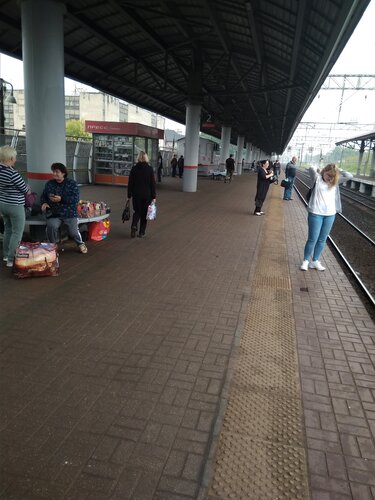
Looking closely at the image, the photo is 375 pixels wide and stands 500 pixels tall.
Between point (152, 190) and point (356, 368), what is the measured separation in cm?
545

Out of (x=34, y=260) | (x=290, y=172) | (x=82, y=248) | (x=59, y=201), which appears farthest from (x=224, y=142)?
(x=34, y=260)

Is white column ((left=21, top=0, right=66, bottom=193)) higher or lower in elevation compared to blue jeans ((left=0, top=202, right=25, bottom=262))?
higher

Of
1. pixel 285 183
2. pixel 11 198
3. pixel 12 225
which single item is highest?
pixel 11 198

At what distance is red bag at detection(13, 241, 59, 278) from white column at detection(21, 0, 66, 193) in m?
2.41

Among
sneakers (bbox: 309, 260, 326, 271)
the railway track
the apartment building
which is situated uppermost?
the apartment building

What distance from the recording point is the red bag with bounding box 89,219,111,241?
7.77 meters

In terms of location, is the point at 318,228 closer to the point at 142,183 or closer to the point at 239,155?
the point at 142,183

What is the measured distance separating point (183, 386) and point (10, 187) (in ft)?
13.0

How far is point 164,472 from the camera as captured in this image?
2.29 metres

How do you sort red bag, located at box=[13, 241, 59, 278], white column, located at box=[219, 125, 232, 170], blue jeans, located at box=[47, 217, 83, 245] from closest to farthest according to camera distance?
red bag, located at box=[13, 241, 59, 278] < blue jeans, located at box=[47, 217, 83, 245] < white column, located at box=[219, 125, 232, 170]

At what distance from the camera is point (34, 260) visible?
541cm

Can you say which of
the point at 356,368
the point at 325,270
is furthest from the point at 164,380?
the point at 325,270

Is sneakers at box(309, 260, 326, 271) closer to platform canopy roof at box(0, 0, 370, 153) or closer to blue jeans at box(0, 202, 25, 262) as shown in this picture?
platform canopy roof at box(0, 0, 370, 153)

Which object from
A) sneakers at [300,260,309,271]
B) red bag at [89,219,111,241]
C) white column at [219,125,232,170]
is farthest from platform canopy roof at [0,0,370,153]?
white column at [219,125,232,170]
